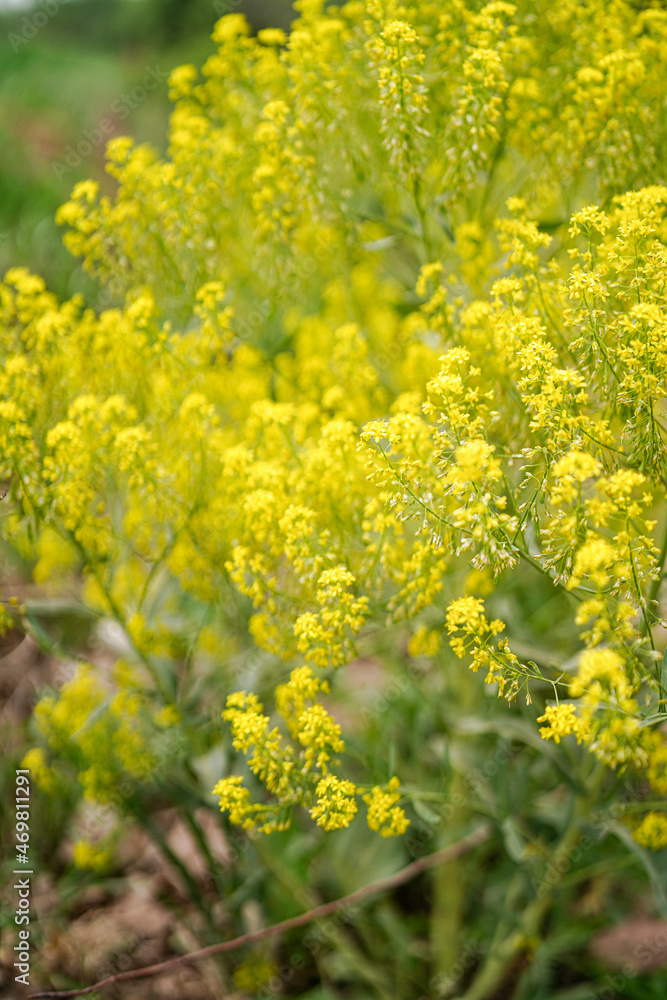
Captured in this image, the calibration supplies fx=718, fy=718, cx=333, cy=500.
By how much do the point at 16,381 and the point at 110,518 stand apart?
1.50 feet

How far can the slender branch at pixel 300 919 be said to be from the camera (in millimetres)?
1592

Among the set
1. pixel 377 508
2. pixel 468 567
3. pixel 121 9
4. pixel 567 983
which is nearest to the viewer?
pixel 377 508

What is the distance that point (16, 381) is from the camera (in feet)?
6.07

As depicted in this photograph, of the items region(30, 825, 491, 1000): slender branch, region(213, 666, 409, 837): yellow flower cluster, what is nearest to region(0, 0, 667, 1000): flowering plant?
region(213, 666, 409, 837): yellow flower cluster

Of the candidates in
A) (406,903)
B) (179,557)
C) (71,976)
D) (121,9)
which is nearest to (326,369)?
(179,557)

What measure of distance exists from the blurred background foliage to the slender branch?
6242 millimetres

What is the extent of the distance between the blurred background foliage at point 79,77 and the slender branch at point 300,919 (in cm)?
624

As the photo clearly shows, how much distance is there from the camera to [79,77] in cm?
1123

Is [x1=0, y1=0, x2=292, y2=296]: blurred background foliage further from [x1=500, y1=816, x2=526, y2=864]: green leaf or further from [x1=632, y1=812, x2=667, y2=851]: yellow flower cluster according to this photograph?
[x1=632, y1=812, x2=667, y2=851]: yellow flower cluster

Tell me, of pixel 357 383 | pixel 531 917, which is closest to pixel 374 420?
pixel 357 383

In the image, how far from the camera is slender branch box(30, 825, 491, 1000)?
159cm

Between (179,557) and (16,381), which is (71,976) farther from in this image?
(16,381)

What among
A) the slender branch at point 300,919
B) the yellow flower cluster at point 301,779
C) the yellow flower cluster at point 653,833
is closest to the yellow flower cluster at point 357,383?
the yellow flower cluster at point 301,779

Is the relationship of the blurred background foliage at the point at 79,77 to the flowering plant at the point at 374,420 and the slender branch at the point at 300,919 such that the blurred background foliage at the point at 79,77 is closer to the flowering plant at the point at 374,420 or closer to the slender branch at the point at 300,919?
the flowering plant at the point at 374,420
